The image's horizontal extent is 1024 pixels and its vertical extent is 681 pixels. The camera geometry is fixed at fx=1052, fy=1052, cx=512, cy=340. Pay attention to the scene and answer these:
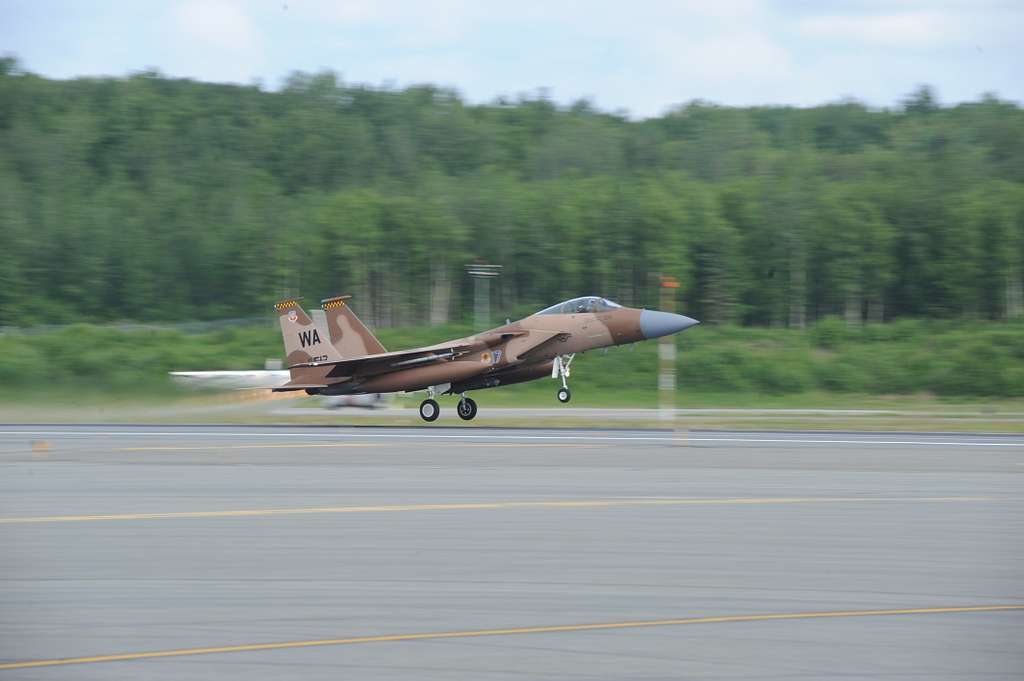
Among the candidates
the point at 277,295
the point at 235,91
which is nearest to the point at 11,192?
the point at 277,295

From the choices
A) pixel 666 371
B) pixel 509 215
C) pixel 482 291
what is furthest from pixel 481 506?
pixel 509 215

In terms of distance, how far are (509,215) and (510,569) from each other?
1924 inches

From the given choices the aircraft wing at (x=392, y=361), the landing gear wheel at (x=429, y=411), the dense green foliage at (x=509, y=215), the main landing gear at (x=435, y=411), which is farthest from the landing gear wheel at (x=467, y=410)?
the dense green foliage at (x=509, y=215)

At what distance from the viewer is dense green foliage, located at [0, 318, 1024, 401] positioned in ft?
127

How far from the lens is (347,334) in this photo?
25484 millimetres

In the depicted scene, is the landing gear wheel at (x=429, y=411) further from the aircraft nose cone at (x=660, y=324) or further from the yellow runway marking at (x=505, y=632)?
the yellow runway marking at (x=505, y=632)

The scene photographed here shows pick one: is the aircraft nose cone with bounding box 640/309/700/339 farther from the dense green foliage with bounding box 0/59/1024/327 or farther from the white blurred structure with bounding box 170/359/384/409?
the dense green foliage with bounding box 0/59/1024/327

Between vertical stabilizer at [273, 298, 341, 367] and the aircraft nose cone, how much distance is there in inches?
289

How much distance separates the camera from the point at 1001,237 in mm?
52250

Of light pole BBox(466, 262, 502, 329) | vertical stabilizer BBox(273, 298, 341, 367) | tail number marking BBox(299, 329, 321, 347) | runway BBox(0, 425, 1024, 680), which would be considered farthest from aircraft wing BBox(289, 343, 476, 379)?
light pole BBox(466, 262, 502, 329)

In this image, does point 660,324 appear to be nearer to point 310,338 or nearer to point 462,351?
point 462,351

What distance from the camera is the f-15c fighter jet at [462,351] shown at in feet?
78.0

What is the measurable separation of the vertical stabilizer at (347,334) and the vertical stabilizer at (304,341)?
221 mm

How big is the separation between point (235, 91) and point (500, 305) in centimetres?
5301
